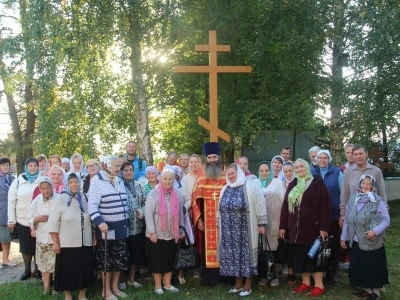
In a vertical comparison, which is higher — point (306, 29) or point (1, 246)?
point (306, 29)

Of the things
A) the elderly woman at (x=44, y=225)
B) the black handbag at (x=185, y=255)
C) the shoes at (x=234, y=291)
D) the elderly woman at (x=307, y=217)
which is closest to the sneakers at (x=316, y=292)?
the elderly woman at (x=307, y=217)

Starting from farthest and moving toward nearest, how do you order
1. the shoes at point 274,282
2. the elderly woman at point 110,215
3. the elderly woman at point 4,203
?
the elderly woman at point 4,203 < the shoes at point 274,282 < the elderly woman at point 110,215

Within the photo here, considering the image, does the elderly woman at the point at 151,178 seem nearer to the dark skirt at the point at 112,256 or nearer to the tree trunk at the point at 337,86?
the dark skirt at the point at 112,256

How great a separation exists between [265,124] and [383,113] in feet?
9.07

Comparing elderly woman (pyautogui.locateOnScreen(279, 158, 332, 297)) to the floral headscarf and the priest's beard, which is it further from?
the priest's beard

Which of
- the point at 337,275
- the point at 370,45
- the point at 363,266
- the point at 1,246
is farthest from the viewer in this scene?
the point at 370,45

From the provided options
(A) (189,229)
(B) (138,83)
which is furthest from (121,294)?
(B) (138,83)

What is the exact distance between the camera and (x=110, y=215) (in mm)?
5602

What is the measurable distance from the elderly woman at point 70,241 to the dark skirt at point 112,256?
0.16m

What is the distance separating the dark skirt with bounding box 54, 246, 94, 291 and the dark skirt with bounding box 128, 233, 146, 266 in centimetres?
79

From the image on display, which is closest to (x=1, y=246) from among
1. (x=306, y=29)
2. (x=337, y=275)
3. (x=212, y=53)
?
(x=212, y=53)

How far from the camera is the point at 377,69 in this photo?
10953mm

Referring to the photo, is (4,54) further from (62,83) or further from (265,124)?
(265,124)

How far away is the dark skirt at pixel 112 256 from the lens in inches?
223
